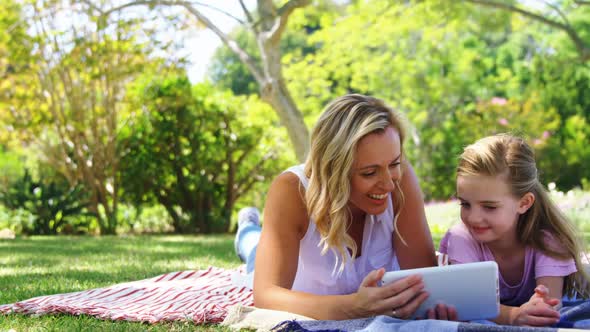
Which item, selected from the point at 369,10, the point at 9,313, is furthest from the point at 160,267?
the point at 369,10

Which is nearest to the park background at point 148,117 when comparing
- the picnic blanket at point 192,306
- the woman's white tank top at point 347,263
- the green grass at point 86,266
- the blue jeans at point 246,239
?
the green grass at point 86,266

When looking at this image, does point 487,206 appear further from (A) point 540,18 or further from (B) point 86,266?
→ (A) point 540,18

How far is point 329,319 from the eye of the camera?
2709 millimetres

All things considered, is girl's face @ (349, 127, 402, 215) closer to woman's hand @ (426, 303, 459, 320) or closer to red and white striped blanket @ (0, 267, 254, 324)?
woman's hand @ (426, 303, 459, 320)

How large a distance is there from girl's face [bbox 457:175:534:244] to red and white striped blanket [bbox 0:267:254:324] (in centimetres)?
117

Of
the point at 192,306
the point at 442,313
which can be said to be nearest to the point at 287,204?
the point at 442,313

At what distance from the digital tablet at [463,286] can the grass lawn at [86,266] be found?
2.79 ft

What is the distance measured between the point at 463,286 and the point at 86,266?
12.5 ft

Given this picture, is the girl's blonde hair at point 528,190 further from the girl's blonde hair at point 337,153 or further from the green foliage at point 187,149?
the green foliage at point 187,149

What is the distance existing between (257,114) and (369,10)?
275 cm

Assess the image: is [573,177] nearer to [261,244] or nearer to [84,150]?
[84,150]

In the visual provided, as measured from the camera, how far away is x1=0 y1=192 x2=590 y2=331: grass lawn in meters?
2.99

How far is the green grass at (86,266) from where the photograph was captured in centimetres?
299

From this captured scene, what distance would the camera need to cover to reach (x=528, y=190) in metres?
3.18
